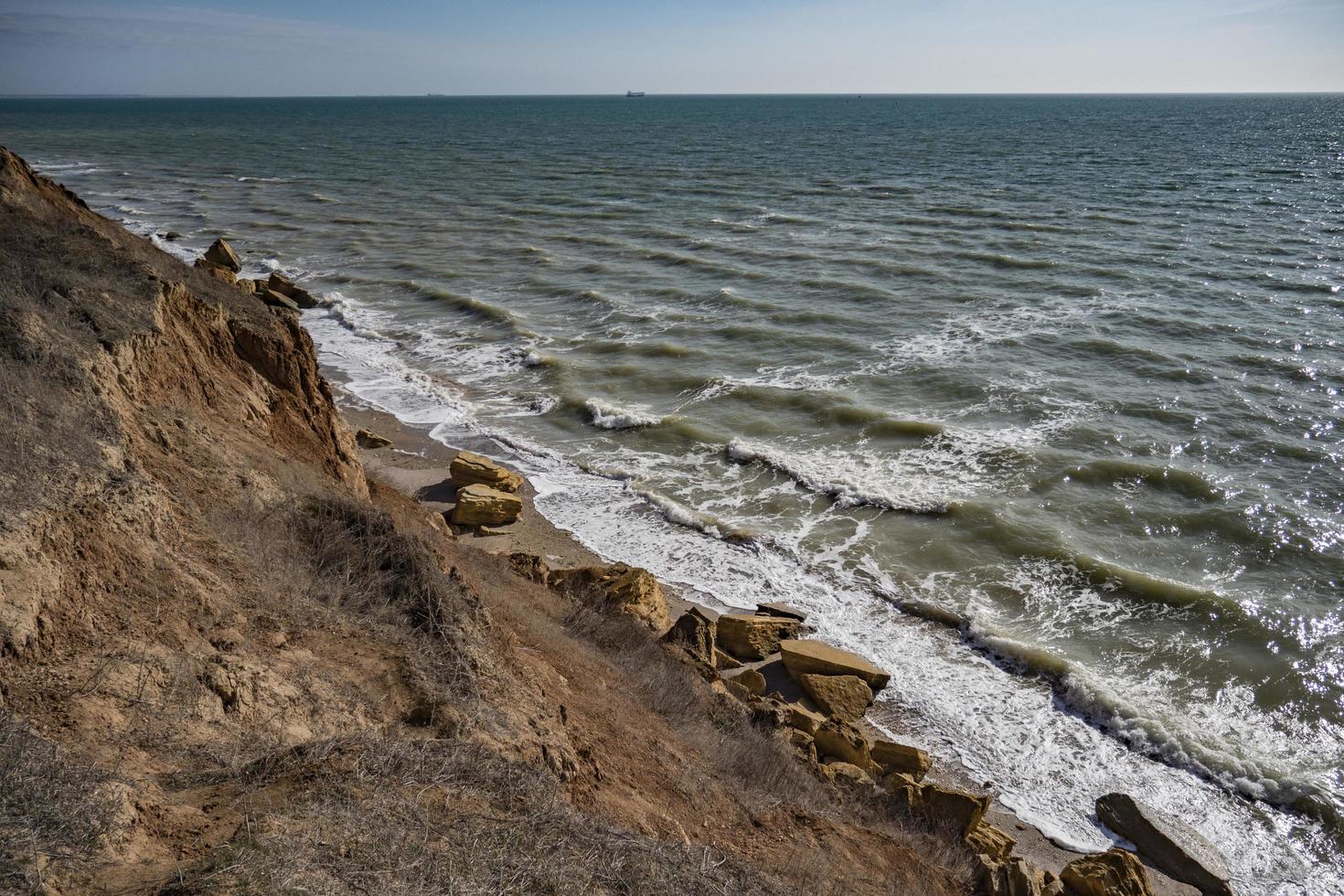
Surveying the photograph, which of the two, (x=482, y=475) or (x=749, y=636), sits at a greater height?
(x=482, y=475)

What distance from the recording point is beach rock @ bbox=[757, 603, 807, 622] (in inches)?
460

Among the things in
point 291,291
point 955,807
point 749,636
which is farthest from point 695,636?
point 291,291

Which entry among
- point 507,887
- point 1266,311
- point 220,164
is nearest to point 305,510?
point 507,887

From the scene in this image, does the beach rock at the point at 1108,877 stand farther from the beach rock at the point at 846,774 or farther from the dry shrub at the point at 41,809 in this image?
the dry shrub at the point at 41,809

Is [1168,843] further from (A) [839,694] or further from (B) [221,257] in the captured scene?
(B) [221,257]

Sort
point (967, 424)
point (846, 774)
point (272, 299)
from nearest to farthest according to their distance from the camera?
point (846, 774), point (967, 424), point (272, 299)

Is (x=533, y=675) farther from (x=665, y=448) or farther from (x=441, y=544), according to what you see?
(x=665, y=448)

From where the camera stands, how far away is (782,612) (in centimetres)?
1174

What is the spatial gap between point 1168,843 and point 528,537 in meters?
9.01

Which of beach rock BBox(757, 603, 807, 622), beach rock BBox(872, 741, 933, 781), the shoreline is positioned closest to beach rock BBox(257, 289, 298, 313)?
the shoreline

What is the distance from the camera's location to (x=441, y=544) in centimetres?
999

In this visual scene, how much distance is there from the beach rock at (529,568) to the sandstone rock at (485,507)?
103 inches

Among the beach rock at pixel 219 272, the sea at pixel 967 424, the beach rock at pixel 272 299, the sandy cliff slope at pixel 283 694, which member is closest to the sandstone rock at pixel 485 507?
the sea at pixel 967 424

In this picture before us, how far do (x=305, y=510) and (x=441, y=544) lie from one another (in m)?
1.89
